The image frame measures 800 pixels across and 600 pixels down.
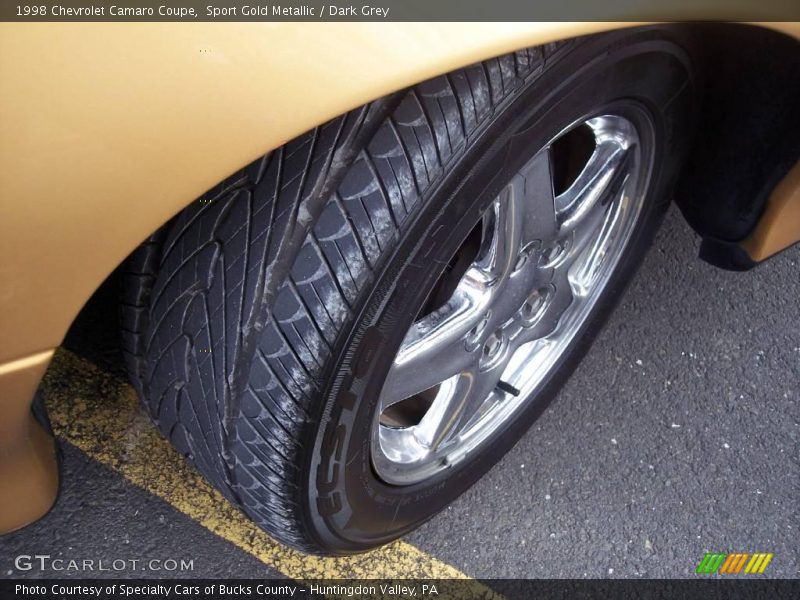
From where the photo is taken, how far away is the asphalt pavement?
1.72m

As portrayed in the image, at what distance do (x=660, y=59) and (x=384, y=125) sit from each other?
571 mm

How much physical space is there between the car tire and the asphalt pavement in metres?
0.37

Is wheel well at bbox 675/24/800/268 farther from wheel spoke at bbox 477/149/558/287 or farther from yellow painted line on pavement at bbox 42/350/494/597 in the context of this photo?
yellow painted line on pavement at bbox 42/350/494/597

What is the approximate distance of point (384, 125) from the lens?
1.04m

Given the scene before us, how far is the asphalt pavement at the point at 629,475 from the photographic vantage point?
1719 mm

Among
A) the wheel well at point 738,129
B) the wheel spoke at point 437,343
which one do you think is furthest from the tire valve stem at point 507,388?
the wheel well at point 738,129

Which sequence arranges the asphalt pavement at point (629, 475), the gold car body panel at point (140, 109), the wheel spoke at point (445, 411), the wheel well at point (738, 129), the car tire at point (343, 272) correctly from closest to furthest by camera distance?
the gold car body panel at point (140, 109)
the car tire at point (343, 272)
the wheel well at point (738, 129)
the wheel spoke at point (445, 411)
the asphalt pavement at point (629, 475)

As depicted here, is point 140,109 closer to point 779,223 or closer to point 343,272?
point 343,272

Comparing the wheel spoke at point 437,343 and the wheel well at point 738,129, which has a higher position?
the wheel well at point 738,129

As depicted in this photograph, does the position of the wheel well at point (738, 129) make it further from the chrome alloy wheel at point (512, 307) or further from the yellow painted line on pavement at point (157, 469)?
the yellow painted line on pavement at point (157, 469)

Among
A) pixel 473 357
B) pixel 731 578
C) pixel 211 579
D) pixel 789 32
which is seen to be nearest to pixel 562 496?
pixel 731 578

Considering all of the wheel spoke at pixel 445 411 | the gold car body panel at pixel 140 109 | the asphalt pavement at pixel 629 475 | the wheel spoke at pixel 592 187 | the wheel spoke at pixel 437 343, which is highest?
the gold car body panel at pixel 140 109

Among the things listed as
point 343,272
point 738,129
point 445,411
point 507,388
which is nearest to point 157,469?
point 445,411

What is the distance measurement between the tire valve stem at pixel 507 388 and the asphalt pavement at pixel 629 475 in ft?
0.83
